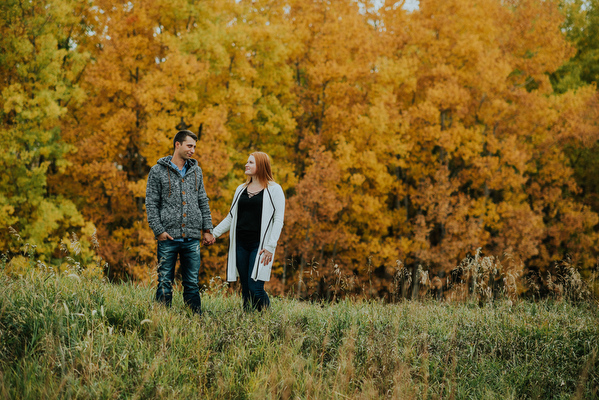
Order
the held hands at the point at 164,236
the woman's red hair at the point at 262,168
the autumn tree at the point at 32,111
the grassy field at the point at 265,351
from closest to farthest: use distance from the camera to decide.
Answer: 1. the grassy field at the point at 265,351
2. the held hands at the point at 164,236
3. the woman's red hair at the point at 262,168
4. the autumn tree at the point at 32,111

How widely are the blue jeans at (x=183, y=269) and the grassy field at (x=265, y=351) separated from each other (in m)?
0.16

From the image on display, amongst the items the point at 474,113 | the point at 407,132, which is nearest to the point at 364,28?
the point at 407,132

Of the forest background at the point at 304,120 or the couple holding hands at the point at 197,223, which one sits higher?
the forest background at the point at 304,120

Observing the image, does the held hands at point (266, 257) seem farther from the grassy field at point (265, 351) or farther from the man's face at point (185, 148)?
the man's face at point (185, 148)

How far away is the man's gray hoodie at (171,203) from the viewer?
3.96 m

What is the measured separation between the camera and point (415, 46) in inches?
698

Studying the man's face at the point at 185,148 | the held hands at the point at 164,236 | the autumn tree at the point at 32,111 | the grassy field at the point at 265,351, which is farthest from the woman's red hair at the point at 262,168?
the autumn tree at the point at 32,111

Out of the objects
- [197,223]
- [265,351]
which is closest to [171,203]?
[197,223]

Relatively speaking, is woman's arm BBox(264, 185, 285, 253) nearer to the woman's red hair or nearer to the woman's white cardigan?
the woman's white cardigan

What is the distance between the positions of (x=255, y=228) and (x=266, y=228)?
14 centimetres

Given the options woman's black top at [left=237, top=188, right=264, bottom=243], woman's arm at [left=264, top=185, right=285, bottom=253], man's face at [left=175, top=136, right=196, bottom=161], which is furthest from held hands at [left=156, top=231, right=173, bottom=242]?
woman's arm at [left=264, top=185, right=285, bottom=253]

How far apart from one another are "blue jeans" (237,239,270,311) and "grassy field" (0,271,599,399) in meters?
0.18

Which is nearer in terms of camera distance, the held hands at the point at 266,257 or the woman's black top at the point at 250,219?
the held hands at the point at 266,257

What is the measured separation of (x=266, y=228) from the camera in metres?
4.07
